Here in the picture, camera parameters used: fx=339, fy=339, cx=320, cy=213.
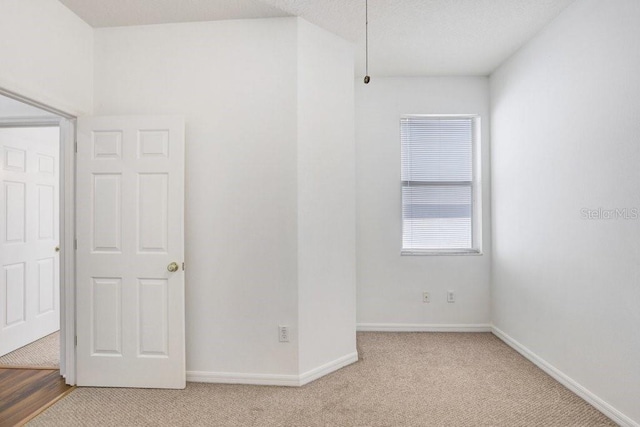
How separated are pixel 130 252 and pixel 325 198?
4.99ft

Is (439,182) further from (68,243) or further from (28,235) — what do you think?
(28,235)

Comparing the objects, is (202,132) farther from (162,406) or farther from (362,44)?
(162,406)

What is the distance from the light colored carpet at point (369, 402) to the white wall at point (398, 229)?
0.84 meters

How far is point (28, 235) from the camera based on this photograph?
3.43 meters

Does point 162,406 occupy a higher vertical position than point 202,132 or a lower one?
lower

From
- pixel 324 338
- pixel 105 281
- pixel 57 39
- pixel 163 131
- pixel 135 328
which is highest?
pixel 57 39

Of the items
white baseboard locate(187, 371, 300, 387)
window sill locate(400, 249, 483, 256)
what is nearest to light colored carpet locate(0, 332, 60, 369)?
white baseboard locate(187, 371, 300, 387)

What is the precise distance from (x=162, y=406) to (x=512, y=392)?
2430 mm

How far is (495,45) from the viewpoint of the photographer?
306cm

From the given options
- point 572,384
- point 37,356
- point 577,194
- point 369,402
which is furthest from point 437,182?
point 37,356

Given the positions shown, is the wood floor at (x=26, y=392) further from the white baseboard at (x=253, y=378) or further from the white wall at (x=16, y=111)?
the white wall at (x=16, y=111)

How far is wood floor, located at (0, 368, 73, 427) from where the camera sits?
86.4 inches

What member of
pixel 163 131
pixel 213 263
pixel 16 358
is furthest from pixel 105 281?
pixel 16 358

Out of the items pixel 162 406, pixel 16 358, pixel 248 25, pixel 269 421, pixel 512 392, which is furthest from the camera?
pixel 16 358
